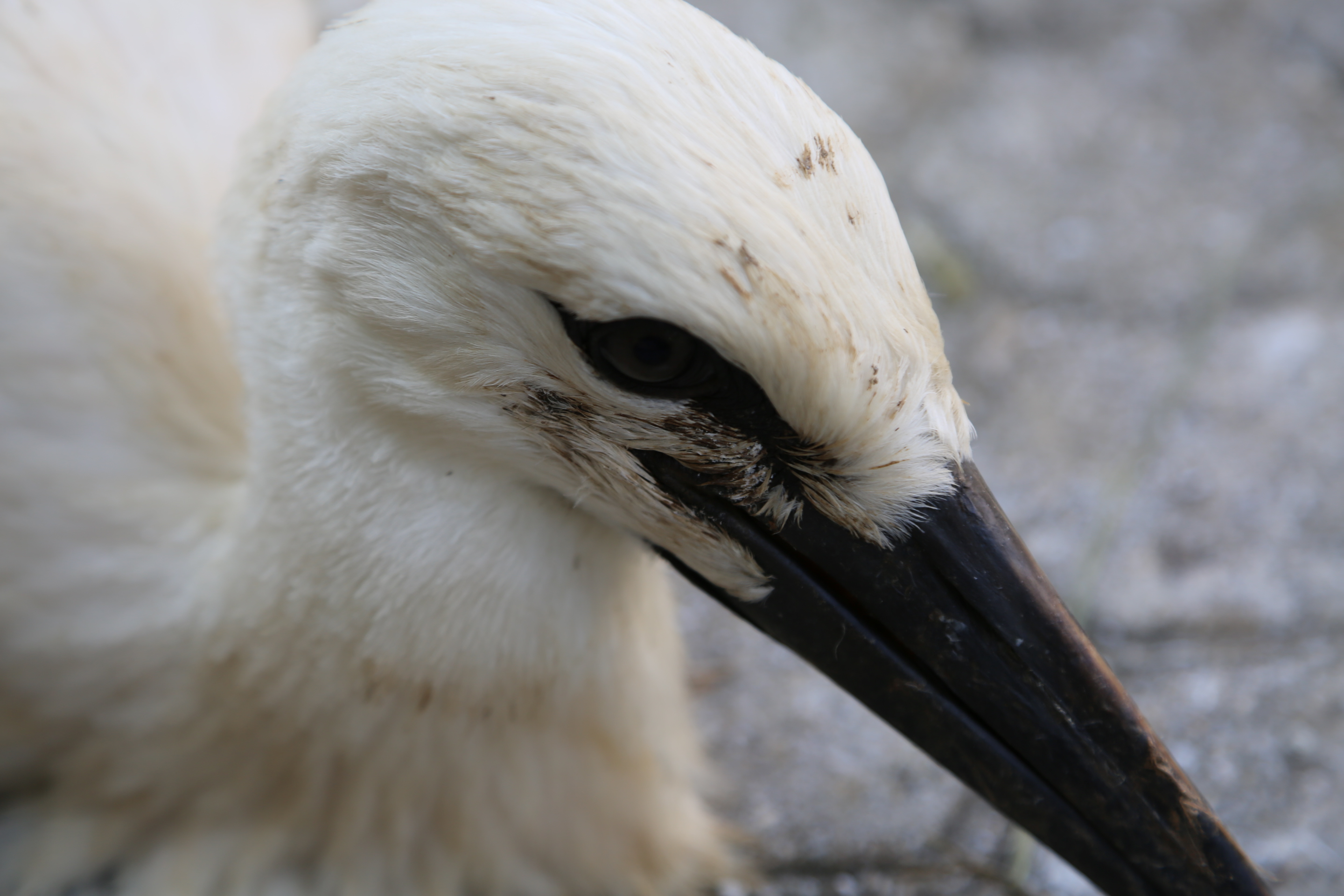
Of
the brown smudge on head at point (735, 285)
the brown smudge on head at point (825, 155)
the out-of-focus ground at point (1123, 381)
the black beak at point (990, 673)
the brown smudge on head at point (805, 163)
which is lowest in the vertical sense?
the black beak at point (990, 673)

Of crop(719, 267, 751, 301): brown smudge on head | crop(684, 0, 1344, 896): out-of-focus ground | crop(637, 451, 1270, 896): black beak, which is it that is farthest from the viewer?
crop(684, 0, 1344, 896): out-of-focus ground

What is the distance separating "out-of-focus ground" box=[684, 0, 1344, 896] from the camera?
2197 mm

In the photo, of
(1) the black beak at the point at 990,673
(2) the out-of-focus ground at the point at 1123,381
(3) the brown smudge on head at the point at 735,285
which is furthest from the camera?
(2) the out-of-focus ground at the point at 1123,381

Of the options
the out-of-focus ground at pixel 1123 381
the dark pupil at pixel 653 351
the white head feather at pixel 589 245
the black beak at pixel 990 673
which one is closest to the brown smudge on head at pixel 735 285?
the white head feather at pixel 589 245

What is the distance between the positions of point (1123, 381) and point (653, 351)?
6.97ft

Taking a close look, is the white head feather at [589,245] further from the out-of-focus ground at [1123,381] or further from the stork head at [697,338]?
the out-of-focus ground at [1123,381]

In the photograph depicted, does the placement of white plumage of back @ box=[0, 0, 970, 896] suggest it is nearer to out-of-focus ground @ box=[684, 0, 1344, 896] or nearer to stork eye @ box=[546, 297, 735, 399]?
stork eye @ box=[546, 297, 735, 399]

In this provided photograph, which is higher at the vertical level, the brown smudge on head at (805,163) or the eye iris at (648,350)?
the brown smudge on head at (805,163)

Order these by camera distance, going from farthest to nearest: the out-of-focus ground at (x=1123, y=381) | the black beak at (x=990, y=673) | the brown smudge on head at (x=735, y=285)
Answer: the out-of-focus ground at (x=1123, y=381), the black beak at (x=990, y=673), the brown smudge on head at (x=735, y=285)

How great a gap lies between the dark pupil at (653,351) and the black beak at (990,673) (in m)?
0.15

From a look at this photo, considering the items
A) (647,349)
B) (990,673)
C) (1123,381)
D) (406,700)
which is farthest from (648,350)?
(1123,381)

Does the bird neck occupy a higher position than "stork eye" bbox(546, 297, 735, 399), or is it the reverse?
"stork eye" bbox(546, 297, 735, 399)

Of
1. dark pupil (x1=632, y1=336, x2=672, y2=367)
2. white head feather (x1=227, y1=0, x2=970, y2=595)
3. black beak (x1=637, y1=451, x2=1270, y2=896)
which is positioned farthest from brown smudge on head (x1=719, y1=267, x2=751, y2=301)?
black beak (x1=637, y1=451, x2=1270, y2=896)

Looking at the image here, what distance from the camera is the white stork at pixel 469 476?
121 cm
